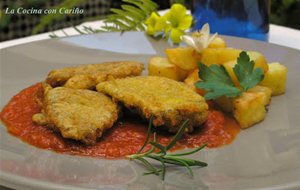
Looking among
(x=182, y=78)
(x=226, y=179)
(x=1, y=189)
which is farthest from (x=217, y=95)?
(x=1, y=189)

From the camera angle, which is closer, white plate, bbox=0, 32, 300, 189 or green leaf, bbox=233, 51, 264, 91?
white plate, bbox=0, 32, 300, 189

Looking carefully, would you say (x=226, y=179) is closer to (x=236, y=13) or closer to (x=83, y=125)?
(x=83, y=125)

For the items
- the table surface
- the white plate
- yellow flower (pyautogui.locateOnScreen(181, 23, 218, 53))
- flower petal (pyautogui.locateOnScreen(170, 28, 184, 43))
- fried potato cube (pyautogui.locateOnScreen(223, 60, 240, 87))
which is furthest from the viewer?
the table surface

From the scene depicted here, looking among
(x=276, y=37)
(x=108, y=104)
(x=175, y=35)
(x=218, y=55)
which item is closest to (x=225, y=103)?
(x=218, y=55)

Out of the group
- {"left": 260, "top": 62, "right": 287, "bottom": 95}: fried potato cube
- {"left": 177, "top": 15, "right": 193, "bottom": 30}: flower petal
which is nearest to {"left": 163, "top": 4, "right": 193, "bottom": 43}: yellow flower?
{"left": 177, "top": 15, "right": 193, "bottom": 30}: flower petal

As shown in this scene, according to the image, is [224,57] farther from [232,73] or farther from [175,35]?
[175,35]

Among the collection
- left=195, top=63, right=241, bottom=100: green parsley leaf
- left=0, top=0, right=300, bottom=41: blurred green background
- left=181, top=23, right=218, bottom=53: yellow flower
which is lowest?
left=0, top=0, right=300, bottom=41: blurred green background

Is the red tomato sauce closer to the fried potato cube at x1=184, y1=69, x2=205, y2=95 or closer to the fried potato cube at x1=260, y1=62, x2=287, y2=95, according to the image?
the fried potato cube at x1=184, y1=69, x2=205, y2=95
